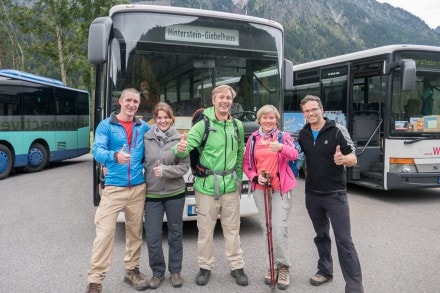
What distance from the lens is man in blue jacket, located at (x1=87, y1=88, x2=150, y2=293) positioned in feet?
12.2

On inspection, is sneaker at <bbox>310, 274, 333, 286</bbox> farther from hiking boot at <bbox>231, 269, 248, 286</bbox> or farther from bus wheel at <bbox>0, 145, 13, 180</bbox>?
bus wheel at <bbox>0, 145, 13, 180</bbox>

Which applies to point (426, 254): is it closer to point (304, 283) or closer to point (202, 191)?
point (304, 283)

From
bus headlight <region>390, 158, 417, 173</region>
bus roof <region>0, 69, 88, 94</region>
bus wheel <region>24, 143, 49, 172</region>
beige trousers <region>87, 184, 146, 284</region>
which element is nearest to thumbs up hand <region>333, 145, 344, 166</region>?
beige trousers <region>87, 184, 146, 284</region>

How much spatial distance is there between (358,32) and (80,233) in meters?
211

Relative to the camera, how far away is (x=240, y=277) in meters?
4.05

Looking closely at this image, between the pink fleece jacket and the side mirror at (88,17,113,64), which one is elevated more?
the side mirror at (88,17,113,64)

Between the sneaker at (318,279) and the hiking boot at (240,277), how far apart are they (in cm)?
64

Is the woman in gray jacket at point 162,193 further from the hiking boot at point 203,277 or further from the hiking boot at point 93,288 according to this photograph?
the hiking boot at point 93,288

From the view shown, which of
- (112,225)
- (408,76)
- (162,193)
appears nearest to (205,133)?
(162,193)

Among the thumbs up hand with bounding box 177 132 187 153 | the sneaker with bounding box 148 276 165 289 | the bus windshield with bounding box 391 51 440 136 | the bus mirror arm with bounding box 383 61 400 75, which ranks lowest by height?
the sneaker with bounding box 148 276 165 289

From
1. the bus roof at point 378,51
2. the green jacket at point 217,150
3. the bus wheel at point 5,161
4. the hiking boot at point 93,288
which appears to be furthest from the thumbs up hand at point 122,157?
the bus wheel at point 5,161

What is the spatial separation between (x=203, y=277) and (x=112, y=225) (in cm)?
103

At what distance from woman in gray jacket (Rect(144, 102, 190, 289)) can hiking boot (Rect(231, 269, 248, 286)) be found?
529 mm

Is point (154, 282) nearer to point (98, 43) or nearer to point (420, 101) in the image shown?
point (98, 43)
